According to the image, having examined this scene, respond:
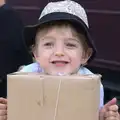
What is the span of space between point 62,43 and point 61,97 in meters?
0.30

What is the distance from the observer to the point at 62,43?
1995 mm

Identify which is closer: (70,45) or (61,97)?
(61,97)

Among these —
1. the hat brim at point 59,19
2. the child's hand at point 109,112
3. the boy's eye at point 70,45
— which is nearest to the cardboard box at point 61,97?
the child's hand at point 109,112

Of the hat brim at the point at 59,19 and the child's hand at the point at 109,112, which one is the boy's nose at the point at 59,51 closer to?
the hat brim at the point at 59,19

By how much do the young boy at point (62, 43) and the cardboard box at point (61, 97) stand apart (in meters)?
0.17

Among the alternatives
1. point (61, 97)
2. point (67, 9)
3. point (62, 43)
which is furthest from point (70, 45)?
point (61, 97)

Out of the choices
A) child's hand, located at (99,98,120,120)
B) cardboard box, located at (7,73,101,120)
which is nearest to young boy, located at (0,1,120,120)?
child's hand, located at (99,98,120,120)

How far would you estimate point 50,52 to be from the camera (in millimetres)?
1999

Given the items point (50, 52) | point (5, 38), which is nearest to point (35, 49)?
point (50, 52)

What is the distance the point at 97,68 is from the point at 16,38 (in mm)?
1653

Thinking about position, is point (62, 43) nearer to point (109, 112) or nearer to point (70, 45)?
point (70, 45)

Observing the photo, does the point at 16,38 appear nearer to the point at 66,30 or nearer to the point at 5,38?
the point at 5,38

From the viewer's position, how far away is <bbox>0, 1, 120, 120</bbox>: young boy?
1.97 m

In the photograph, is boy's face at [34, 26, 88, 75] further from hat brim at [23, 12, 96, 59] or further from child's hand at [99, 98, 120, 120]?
child's hand at [99, 98, 120, 120]
